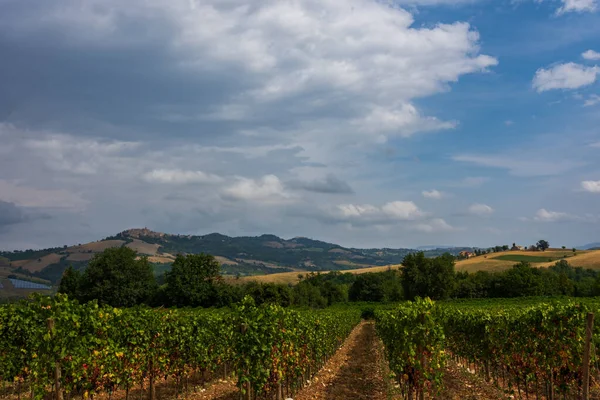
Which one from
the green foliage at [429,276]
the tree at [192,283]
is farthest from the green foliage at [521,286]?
the tree at [192,283]

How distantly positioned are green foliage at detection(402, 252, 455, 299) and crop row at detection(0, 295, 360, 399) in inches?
2811

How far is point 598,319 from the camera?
22906 millimetres

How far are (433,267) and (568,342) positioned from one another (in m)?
77.9

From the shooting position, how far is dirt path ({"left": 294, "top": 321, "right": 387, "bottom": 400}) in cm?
1677

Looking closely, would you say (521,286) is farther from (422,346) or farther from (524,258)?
(524,258)

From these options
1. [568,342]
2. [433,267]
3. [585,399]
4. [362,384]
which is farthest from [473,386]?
[433,267]

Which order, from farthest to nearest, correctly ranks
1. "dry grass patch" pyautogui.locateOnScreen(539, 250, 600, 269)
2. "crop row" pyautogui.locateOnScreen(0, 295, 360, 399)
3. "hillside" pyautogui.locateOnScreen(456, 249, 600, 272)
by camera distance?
"hillside" pyautogui.locateOnScreen(456, 249, 600, 272), "dry grass patch" pyautogui.locateOnScreen(539, 250, 600, 269), "crop row" pyautogui.locateOnScreen(0, 295, 360, 399)

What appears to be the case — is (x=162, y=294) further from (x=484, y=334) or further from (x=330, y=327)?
(x=484, y=334)

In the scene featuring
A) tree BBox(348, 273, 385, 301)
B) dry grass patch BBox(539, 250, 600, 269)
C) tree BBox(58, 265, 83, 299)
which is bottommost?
tree BBox(348, 273, 385, 301)

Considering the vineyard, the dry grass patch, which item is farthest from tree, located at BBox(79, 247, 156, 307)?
the dry grass patch

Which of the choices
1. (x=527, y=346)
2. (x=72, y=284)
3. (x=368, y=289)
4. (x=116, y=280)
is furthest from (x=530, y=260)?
(x=527, y=346)

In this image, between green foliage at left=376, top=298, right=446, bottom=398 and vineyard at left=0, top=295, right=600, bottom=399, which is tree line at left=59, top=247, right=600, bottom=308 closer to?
vineyard at left=0, top=295, right=600, bottom=399

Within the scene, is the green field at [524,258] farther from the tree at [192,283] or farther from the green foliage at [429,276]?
the tree at [192,283]

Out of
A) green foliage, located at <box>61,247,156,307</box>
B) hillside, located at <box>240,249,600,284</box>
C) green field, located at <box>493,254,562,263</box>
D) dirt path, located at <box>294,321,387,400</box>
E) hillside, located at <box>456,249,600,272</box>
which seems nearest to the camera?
dirt path, located at <box>294,321,387,400</box>
